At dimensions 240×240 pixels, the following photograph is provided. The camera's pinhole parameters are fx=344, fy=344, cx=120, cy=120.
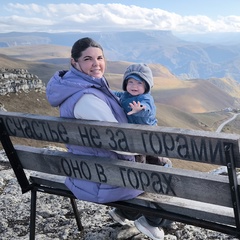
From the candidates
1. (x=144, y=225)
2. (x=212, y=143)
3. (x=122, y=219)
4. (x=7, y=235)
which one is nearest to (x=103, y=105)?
(x=212, y=143)

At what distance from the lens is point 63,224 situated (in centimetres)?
611

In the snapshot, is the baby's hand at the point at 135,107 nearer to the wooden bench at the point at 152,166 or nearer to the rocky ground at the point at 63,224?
the wooden bench at the point at 152,166

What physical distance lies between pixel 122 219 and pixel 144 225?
746mm

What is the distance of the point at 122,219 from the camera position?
538 centimetres

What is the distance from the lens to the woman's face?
446 centimetres

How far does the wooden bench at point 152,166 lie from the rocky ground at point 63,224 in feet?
3.64

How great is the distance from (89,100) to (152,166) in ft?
3.43

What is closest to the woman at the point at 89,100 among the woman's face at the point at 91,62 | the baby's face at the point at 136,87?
the woman's face at the point at 91,62

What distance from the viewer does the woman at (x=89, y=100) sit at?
13.1 feet

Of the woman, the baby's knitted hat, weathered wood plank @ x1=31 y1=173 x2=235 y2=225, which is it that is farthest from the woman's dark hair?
weathered wood plank @ x1=31 y1=173 x2=235 y2=225

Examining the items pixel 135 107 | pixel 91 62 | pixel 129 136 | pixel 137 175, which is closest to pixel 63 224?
pixel 137 175

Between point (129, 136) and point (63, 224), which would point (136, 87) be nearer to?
point (129, 136)

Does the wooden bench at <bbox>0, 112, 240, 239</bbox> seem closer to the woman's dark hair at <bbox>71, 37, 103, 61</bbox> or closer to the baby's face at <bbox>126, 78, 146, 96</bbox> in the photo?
the woman's dark hair at <bbox>71, 37, 103, 61</bbox>

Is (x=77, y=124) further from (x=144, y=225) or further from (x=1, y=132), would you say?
(x=144, y=225)
